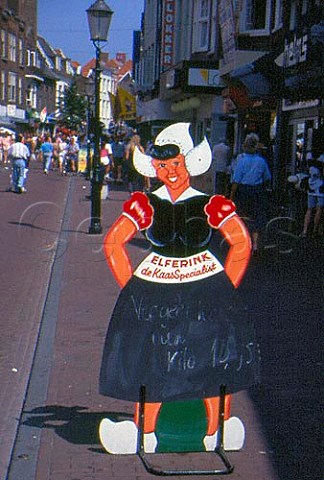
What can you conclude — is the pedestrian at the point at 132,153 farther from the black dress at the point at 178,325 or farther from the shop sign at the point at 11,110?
the shop sign at the point at 11,110

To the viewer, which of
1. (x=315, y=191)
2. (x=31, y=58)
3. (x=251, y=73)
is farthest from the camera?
(x=31, y=58)

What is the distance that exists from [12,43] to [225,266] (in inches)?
2661

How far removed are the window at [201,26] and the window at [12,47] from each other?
128 ft

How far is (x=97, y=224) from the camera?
15156mm

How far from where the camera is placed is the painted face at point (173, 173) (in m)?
4.83

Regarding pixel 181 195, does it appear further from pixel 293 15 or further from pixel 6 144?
pixel 6 144

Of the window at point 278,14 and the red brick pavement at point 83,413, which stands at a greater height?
the window at point 278,14

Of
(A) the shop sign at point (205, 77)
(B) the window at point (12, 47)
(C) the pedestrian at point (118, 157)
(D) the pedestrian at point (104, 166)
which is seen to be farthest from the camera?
(B) the window at point (12, 47)

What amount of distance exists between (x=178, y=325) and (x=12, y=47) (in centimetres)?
6784

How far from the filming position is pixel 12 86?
69.4m

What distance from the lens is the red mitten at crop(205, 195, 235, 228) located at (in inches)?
189

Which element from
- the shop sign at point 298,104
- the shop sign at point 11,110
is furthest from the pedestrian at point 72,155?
the shop sign at point 11,110

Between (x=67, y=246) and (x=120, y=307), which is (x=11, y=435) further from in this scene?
(x=67, y=246)

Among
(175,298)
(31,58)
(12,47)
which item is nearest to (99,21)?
(175,298)
